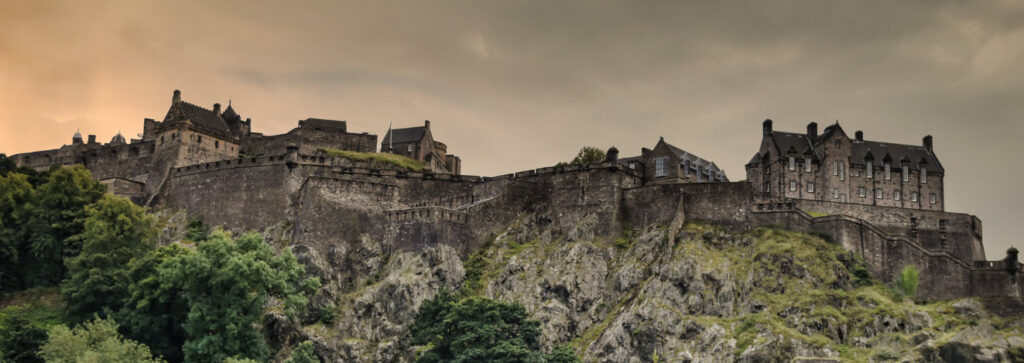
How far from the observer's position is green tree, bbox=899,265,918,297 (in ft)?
193

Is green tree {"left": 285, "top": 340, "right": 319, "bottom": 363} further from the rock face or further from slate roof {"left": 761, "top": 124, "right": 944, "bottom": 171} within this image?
slate roof {"left": 761, "top": 124, "right": 944, "bottom": 171}

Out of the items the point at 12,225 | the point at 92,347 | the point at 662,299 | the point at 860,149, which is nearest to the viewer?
the point at 92,347

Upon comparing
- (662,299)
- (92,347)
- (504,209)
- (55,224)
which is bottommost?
(92,347)

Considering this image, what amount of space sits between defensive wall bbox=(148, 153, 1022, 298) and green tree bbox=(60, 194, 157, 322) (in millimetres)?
9706

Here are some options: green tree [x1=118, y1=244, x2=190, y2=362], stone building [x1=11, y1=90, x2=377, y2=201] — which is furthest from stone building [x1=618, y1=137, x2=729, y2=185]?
green tree [x1=118, y1=244, x2=190, y2=362]

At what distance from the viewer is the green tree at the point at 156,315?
53156mm

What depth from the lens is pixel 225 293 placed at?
172ft

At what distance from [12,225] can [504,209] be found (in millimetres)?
29825

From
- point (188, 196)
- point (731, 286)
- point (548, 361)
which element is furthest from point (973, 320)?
point (188, 196)

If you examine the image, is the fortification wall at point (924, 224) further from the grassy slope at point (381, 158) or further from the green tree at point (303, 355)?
the green tree at point (303, 355)

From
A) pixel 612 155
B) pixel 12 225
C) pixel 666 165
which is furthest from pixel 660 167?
pixel 12 225

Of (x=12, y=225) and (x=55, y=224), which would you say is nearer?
(x=55, y=224)

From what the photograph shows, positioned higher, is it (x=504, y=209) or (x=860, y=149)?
(x=860, y=149)

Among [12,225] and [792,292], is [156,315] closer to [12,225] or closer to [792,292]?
[12,225]
